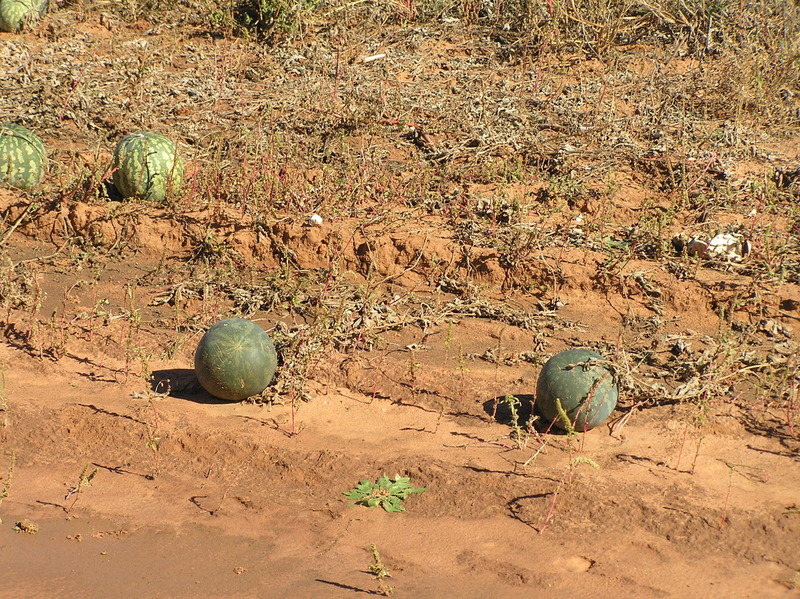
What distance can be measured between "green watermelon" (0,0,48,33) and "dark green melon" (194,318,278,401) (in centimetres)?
855

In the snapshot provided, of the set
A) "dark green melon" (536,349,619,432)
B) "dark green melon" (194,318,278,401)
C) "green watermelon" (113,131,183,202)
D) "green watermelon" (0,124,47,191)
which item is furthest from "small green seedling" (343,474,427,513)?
"green watermelon" (0,124,47,191)

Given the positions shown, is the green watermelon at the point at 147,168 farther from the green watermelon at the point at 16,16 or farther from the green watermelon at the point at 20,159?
the green watermelon at the point at 16,16

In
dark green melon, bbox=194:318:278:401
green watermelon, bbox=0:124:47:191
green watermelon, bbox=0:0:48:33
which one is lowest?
dark green melon, bbox=194:318:278:401

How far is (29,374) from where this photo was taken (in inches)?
252

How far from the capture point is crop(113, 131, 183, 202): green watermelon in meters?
8.28

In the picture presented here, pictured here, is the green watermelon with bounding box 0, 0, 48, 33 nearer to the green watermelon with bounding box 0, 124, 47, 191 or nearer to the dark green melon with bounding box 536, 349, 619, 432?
the green watermelon with bounding box 0, 124, 47, 191

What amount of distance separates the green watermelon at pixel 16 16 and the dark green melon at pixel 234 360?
855 centimetres

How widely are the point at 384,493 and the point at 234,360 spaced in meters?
1.41

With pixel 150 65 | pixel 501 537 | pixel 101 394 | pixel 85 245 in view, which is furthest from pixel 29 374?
pixel 150 65

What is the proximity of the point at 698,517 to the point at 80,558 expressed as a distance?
3.43 m

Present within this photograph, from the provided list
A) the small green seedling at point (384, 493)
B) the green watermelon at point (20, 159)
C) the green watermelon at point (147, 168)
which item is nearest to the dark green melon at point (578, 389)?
the small green seedling at point (384, 493)

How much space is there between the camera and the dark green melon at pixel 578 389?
554 centimetres

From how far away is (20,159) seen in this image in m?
8.49

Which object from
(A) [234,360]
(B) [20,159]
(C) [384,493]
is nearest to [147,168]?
(B) [20,159]
